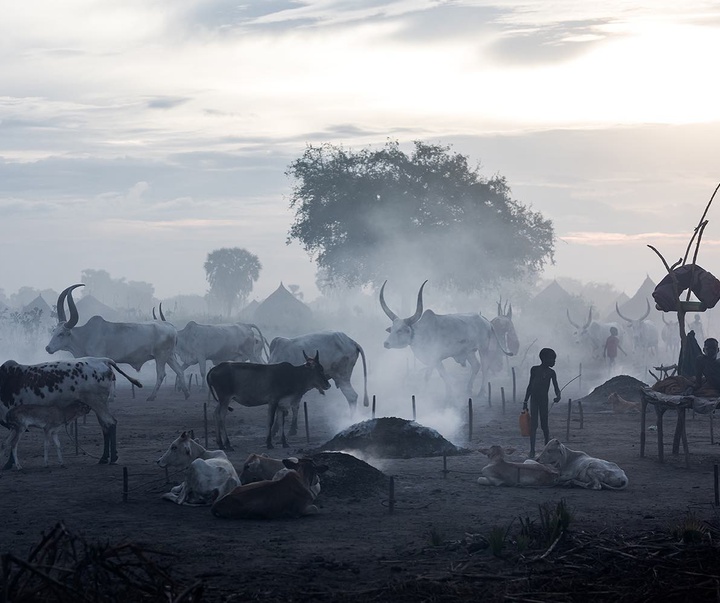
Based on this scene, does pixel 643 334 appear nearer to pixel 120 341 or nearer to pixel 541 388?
pixel 120 341

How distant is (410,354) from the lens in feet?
163

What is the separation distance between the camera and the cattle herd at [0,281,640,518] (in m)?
11.7

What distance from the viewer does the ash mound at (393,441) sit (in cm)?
1594

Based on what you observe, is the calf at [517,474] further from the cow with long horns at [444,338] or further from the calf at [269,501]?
the cow with long horns at [444,338]

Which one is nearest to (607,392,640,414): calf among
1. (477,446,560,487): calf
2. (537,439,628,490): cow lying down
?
(537,439,628,490): cow lying down

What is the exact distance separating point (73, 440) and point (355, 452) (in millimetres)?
5977

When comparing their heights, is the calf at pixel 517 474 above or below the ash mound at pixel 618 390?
above

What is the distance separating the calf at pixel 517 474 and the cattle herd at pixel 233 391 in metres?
0.01

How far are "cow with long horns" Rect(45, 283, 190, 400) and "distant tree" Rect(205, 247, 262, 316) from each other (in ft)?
272

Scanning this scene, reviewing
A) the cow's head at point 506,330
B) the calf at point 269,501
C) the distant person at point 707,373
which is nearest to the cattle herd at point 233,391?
the calf at point 269,501

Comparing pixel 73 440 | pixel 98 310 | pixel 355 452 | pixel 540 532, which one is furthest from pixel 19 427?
pixel 98 310

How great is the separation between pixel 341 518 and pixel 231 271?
10380 centimetres

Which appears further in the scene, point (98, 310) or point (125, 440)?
point (98, 310)

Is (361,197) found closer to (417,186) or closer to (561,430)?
(417,186)
